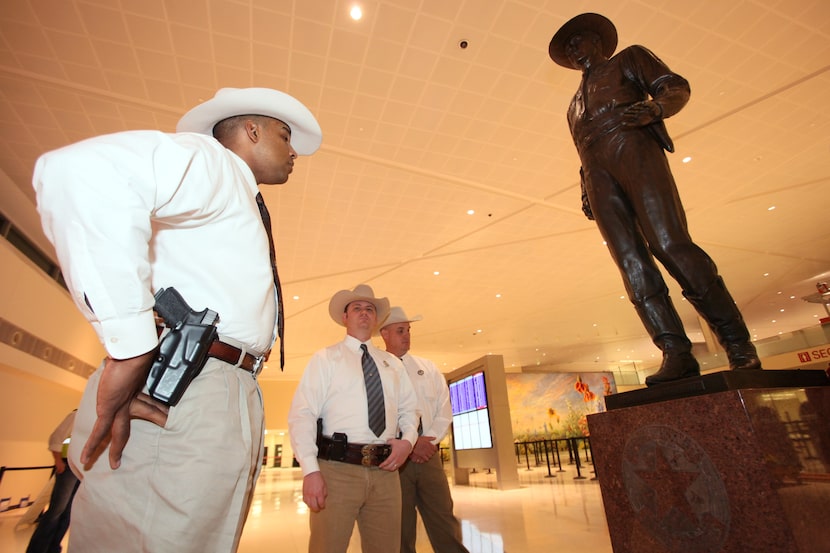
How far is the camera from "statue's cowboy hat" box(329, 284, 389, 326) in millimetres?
2746

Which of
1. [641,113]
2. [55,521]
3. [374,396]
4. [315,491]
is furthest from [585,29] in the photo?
[55,521]

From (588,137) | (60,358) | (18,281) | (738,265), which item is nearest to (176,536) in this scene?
(588,137)

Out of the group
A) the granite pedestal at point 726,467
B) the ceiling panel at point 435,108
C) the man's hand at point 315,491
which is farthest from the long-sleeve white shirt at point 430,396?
the ceiling panel at point 435,108

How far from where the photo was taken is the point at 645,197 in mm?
1672

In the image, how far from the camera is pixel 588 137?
6.40 feet

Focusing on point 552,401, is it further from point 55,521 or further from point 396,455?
point 396,455

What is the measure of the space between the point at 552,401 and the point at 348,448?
22.6 meters

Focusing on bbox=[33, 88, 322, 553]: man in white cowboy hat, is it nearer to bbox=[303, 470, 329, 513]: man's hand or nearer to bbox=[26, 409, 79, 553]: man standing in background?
bbox=[303, 470, 329, 513]: man's hand

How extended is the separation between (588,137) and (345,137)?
4.47 meters

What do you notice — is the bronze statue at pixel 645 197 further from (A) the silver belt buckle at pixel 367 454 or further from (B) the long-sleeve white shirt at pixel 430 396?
(B) the long-sleeve white shirt at pixel 430 396

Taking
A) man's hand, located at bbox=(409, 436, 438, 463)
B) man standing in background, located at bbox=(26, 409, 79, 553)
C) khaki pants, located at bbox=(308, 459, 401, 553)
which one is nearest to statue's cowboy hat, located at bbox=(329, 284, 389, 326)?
man's hand, located at bbox=(409, 436, 438, 463)

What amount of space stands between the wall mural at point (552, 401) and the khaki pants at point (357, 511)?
66.6ft

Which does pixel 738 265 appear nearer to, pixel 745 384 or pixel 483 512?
pixel 483 512

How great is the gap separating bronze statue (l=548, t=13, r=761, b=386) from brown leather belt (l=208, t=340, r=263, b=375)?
4.84ft
